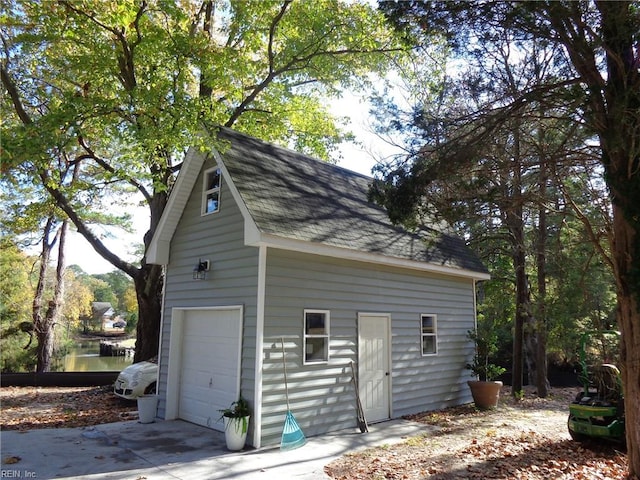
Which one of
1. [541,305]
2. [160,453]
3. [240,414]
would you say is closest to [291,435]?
[240,414]

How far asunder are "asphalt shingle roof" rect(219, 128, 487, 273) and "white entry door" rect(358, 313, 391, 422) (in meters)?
1.53

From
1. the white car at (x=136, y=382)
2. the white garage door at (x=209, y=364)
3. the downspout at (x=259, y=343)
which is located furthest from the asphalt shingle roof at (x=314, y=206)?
the white car at (x=136, y=382)

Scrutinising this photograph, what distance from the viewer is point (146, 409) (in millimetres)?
8570

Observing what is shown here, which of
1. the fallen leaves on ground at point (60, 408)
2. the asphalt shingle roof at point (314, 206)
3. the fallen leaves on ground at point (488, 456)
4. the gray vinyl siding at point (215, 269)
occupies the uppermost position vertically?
the asphalt shingle roof at point (314, 206)

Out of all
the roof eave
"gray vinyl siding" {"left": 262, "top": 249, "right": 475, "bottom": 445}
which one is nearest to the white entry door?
"gray vinyl siding" {"left": 262, "top": 249, "right": 475, "bottom": 445}

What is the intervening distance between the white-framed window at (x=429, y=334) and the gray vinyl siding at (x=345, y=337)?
0.60ft

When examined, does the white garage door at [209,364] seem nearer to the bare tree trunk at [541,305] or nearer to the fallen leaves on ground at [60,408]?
the fallen leaves on ground at [60,408]

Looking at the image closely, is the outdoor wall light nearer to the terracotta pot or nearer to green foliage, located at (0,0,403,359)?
green foliage, located at (0,0,403,359)

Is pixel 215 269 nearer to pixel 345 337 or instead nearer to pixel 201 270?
pixel 201 270

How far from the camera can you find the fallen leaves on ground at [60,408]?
894 cm

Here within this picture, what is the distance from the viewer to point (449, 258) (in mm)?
11688

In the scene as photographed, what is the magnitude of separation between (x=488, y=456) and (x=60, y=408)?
9574mm

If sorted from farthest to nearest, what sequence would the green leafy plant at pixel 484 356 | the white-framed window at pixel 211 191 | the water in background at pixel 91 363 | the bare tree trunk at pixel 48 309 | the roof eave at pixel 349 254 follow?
1. the water in background at pixel 91 363
2. the bare tree trunk at pixel 48 309
3. the green leafy plant at pixel 484 356
4. the white-framed window at pixel 211 191
5. the roof eave at pixel 349 254

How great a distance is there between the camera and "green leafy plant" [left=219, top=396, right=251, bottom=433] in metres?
6.85
